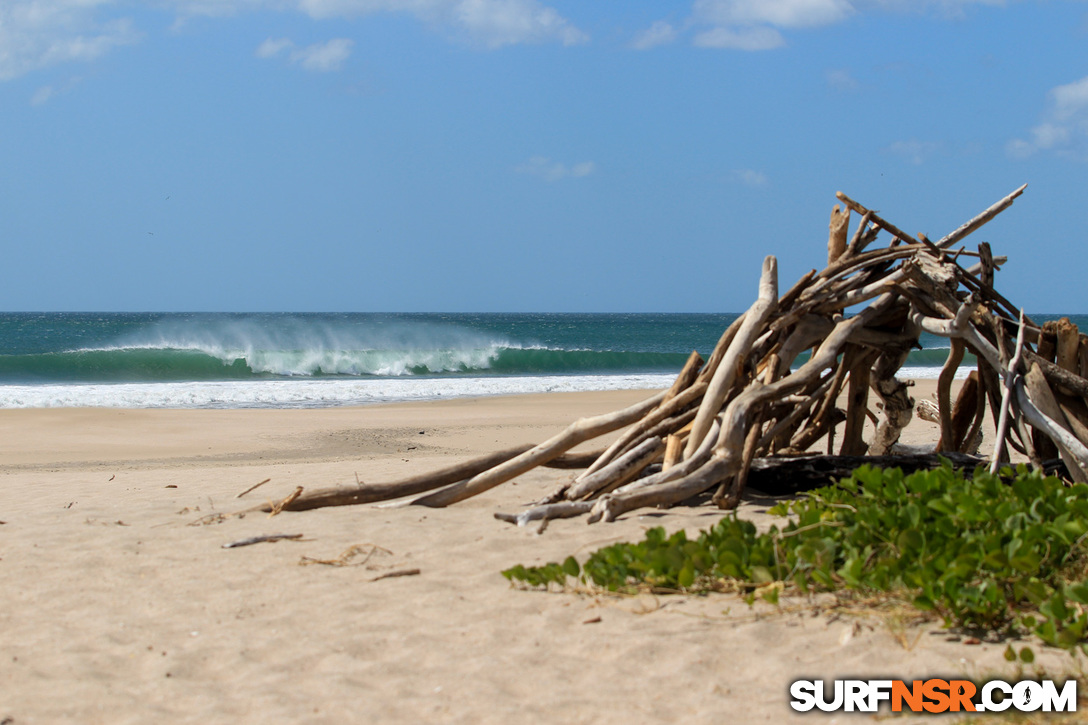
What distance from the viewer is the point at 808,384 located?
4918mm

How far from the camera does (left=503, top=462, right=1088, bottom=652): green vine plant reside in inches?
105

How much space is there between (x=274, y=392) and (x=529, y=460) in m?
14.1

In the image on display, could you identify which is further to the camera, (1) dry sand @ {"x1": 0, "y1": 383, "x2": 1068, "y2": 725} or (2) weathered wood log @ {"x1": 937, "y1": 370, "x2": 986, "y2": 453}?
(2) weathered wood log @ {"x1": 937, "y1": 370, "x2": 986, "y2": 453}

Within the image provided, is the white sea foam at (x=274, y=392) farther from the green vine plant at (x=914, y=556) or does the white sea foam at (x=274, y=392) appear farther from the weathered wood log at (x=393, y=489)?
the green vine plant at (x=914, y=556)

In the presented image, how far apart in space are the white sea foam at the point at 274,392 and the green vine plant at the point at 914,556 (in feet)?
45.3

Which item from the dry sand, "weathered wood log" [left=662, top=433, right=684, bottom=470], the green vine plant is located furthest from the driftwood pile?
the green vine plant

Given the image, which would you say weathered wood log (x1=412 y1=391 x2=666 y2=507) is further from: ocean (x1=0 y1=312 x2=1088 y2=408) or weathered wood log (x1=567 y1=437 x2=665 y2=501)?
ocean (x1=0 y1=312 x2=1088 y2=408)

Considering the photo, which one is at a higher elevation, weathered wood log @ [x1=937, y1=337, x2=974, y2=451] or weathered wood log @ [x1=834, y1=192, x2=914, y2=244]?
weathered wood log @ [x1=834, y1=192, x2=914, y2=244]

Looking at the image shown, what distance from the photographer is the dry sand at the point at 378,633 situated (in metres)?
2.49

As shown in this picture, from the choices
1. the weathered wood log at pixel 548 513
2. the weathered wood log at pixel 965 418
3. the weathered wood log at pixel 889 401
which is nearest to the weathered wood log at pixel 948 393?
the weathered wood log at pixel 965 418

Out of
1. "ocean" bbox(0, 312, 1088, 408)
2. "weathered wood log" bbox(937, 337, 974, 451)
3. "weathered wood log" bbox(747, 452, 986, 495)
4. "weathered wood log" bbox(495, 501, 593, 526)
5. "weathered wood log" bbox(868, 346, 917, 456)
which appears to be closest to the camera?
"weathered wood log" bbox(495, 501, 593, 526)

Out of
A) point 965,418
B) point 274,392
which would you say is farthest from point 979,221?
point 274,392

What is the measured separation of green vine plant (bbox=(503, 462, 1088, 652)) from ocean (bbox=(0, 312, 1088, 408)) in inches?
554

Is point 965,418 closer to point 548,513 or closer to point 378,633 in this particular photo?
point 548,513
